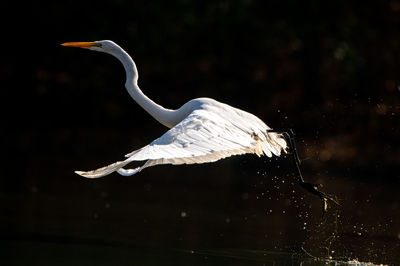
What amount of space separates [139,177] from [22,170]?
1787mm

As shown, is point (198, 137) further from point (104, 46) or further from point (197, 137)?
point (104, 46)

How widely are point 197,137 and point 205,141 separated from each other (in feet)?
0.23

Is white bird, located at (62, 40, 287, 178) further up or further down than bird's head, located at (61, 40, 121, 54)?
further down

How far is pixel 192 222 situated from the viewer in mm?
7938

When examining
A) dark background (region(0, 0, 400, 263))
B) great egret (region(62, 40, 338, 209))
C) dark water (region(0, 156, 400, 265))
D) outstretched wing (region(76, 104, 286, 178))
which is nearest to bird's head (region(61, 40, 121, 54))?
great egret (region(62, 40, 338, 209))

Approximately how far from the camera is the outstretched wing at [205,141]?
183 inches

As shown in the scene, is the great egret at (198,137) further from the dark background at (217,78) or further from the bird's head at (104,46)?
the dark background at (217,78)

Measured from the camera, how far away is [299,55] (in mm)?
17906

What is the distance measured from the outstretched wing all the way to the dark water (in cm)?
106

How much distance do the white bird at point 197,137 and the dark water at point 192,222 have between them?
0.96 meters

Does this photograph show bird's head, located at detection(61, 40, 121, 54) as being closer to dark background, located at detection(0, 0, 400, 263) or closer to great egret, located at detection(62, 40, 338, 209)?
great egret, located at detection(62, 40, 338, 209)

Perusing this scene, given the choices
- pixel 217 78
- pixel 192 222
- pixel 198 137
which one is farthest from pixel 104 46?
pixel 217 78

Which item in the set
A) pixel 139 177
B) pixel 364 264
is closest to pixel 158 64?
pixel 139 177

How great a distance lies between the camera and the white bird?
184 inches
